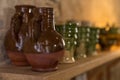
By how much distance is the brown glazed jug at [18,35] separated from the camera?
4.47ft

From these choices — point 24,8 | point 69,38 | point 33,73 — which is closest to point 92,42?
point 69,38

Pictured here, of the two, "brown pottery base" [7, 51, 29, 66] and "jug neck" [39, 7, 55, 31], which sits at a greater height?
"jug neck" [39, 7, 55, 31]

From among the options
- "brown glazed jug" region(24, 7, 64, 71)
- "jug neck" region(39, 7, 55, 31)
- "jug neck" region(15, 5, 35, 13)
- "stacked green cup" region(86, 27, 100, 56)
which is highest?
"jug neck" region(15, 5, 35, 13)

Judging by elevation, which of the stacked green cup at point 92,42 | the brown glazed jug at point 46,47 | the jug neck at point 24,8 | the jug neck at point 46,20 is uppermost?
the jug neck at point 24,8

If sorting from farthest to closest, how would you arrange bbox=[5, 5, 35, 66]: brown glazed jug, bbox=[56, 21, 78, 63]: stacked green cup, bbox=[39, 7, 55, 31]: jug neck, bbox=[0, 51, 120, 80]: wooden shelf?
bbox=[56, 21, 78, 63]: stacked green cup → bbox=[5, 5, 35, 66]: brown glazed jug → bbox=[39, 7, 55, 31]: jug neck → bbox=[0, 51, 120, 80]: wooden shelf

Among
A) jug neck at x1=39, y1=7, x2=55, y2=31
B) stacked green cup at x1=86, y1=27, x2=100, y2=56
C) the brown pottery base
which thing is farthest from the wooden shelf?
stacked green cup at x1=86, y1=27, x2=100, y2=56

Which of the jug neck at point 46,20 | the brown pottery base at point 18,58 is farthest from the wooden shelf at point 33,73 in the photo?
the jug neck at point 46,20

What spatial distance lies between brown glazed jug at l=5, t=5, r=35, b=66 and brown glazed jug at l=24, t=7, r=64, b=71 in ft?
0.42

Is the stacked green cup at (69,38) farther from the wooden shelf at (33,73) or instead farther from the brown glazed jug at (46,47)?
the brown glazed jug at (46,47)

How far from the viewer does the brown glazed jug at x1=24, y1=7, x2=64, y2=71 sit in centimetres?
Result: 120

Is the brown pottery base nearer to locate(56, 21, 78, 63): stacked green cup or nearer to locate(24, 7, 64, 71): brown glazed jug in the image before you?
locate(24, 7, 64, 71): brown glazed jug

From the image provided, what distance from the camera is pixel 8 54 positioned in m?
1.41

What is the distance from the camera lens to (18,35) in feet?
4.51

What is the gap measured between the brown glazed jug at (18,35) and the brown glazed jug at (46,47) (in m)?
0.13
